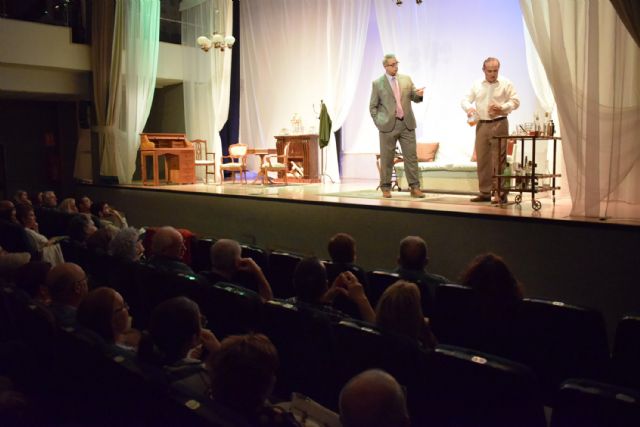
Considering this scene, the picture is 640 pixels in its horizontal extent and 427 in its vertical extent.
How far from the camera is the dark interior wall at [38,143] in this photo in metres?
12.4

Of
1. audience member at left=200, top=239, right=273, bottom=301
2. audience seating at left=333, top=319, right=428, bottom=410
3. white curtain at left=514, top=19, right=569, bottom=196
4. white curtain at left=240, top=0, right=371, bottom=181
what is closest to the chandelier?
white curtain at left=240, top=0, right=371, bottom=181

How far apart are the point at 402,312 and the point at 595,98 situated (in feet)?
9.62

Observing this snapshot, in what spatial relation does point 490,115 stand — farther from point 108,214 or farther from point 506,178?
point 108,214

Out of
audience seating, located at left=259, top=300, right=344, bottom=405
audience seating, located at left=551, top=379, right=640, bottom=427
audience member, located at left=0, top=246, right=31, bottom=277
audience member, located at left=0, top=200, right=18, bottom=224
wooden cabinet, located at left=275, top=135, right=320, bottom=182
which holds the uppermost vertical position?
wooden cabinet, located at left=275, top=135, right=320, bottom=182

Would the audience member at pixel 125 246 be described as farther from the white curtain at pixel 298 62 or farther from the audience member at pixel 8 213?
the white curtain at pixel 298 62

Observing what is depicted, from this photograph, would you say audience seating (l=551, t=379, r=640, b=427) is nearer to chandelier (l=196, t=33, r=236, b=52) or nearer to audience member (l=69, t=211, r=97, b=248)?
audience member (l=69, t=211, r=97, b=248)

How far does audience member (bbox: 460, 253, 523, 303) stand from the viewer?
8.15 feet

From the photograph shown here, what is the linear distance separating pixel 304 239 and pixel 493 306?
3.51 m

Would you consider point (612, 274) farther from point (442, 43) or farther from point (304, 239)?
point (442, 43)

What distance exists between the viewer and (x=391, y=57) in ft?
19.8

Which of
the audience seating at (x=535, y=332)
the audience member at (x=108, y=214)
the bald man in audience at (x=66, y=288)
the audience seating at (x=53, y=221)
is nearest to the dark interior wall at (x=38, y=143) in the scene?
the audience member at (x=108, y=214)

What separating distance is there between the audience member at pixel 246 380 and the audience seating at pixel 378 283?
1466 mm

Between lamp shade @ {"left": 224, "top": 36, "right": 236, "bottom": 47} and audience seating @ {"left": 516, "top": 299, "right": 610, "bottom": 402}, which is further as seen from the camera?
lamp shade @ {"left": 224, "top": 36, "right": 236, "bottom": 47}

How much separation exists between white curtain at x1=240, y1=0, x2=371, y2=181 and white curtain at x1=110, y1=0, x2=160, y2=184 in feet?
8.67
